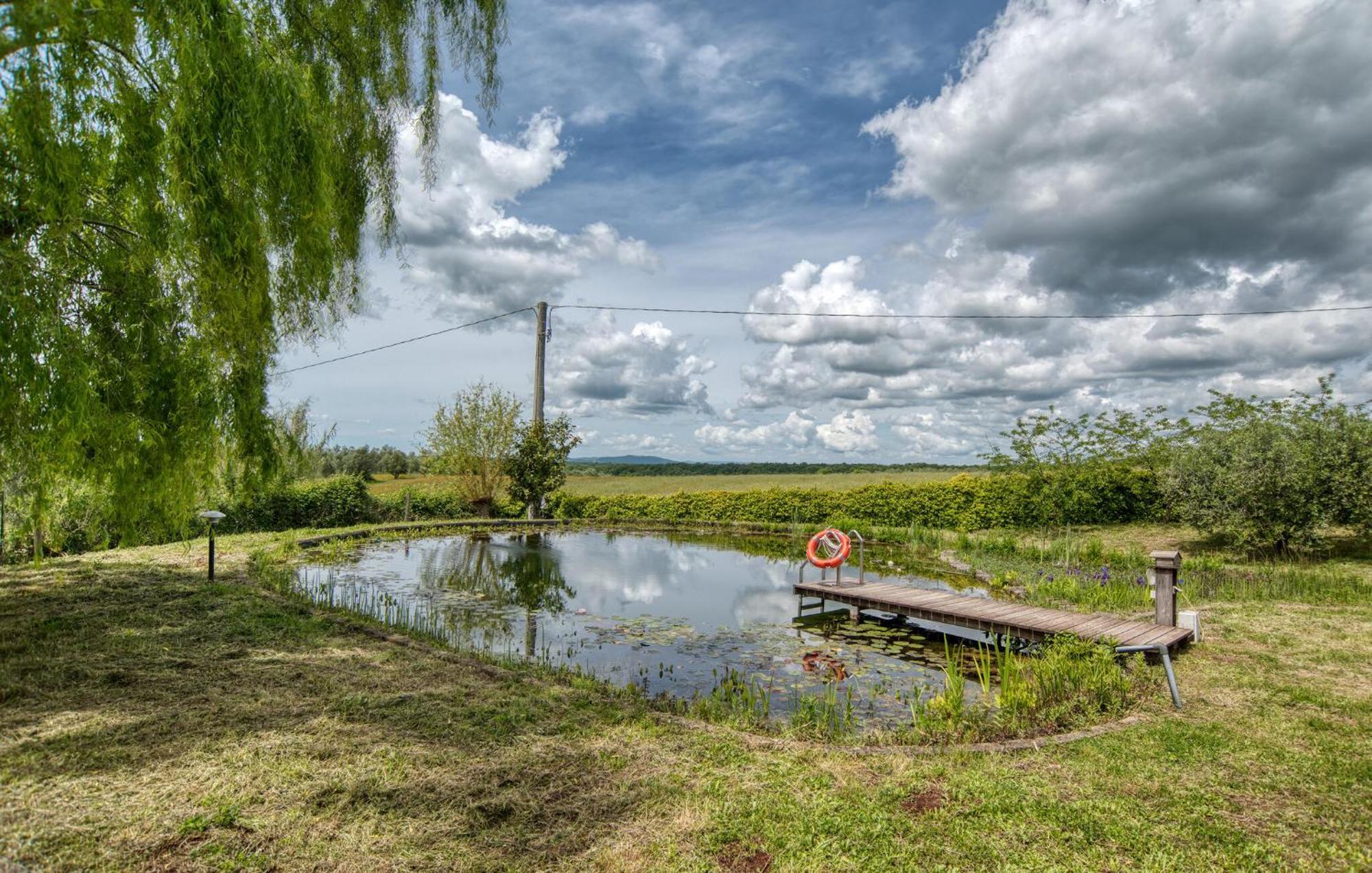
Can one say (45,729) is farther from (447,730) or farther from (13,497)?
(13,497)

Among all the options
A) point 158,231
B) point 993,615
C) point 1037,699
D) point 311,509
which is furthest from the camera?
point 311,509

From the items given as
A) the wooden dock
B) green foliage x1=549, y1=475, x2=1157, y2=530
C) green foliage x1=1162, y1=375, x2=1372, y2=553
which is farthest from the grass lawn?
green foliage x1=549, y1=475, x2=1157, y2=530

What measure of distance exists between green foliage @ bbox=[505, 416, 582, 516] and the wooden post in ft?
51.6

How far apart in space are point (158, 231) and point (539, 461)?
16.0m

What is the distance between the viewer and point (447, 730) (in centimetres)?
408

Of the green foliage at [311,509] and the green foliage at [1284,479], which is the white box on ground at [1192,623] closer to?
the green foliage at [1284,479]

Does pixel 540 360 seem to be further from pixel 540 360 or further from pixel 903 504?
pixel 903 504

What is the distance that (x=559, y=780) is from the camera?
3477 millimetres

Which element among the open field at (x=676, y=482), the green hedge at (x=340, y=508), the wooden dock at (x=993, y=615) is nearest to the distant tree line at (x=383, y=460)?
the open field at (x=676, y=482)

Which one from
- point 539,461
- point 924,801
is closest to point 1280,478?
point 924,801

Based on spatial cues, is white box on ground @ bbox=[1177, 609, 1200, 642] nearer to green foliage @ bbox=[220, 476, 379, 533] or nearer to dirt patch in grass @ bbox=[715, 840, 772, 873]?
dirt patch in grass @ bbox=[715, 840, 772, 873]

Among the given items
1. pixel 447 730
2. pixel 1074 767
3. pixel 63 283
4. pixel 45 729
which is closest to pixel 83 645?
pixel 45 729

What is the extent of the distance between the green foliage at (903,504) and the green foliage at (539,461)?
2524 mm

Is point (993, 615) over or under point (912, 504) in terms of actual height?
under
